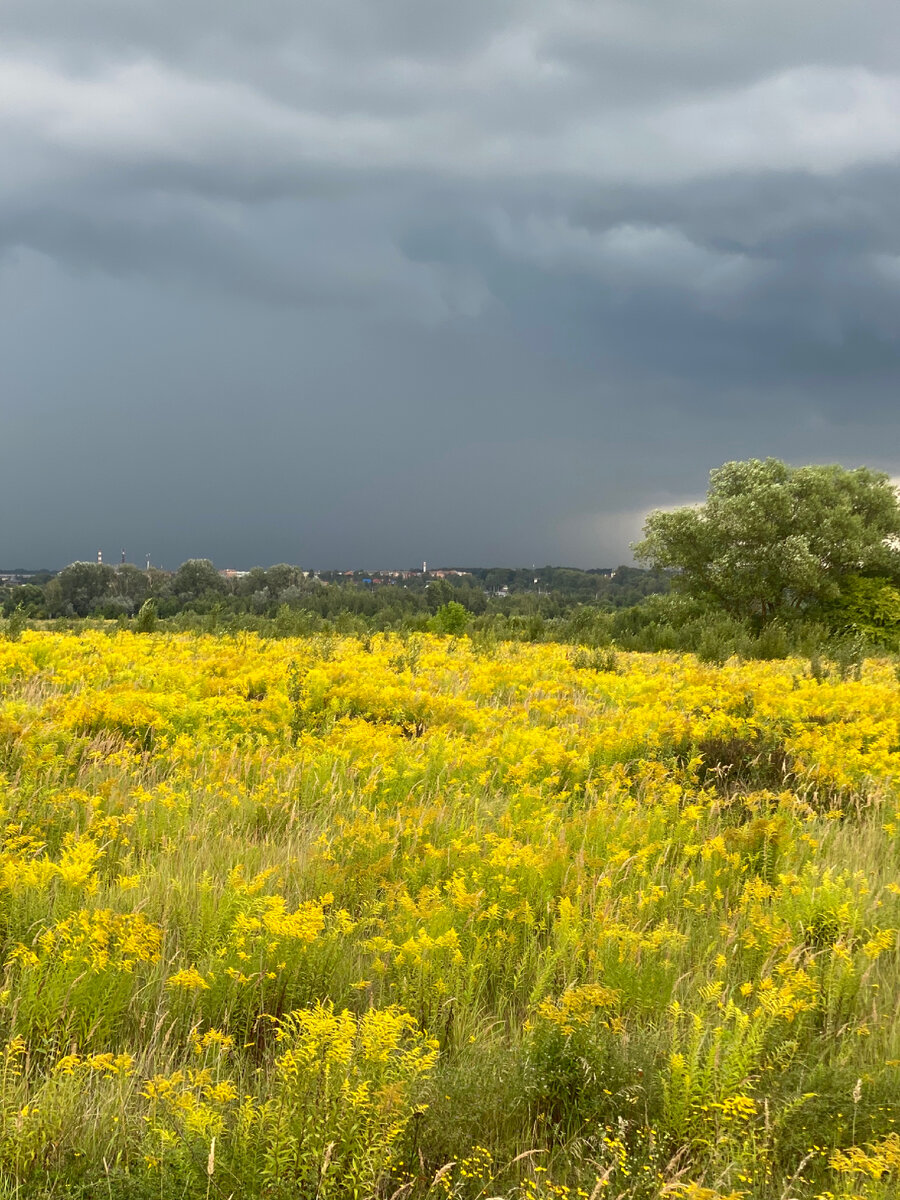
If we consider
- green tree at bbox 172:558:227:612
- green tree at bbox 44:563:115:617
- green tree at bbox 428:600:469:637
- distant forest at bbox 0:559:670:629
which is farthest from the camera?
green tree at bbox 172:558:227:612

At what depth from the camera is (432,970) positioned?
10.7ft

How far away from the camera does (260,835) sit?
512cm

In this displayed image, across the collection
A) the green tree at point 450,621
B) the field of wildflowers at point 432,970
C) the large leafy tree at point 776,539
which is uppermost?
the large leafy tree at point 776,539

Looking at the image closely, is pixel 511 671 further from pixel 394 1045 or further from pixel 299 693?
pixel 394 1045

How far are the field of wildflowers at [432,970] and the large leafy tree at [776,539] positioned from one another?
29.4 metres

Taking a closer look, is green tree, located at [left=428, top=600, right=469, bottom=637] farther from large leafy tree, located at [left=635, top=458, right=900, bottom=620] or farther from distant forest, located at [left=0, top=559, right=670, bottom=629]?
distant forest, located at [left=0, top=559, right=670, bottom=629]

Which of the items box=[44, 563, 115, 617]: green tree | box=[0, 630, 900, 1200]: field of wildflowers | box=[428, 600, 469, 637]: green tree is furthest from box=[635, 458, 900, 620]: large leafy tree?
box=[44, 563, 115, 617]: green tree

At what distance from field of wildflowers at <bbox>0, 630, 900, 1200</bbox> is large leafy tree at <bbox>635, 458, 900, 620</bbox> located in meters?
29.4

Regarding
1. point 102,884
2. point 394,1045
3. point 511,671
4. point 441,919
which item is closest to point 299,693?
point 511,671

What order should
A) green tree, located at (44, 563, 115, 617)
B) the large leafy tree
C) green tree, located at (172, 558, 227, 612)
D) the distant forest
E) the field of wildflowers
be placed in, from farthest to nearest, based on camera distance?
1. green tree, located at (172, 558, 227, 612)
2. green tree, located at (44, 563, 115, 617)
3. the distant forest
4. the large leafy tree
5. the field of wildflowers

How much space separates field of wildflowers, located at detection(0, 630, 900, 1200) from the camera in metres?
2.26

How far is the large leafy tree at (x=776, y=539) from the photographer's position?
35.0 meters

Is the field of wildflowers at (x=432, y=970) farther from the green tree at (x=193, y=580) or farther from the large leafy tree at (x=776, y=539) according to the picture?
the green tree at (x=193, y=580)

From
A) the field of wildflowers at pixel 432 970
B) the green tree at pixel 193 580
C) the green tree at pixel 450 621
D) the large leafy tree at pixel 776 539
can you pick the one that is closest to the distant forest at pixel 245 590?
the green tree at pixel 193 580
